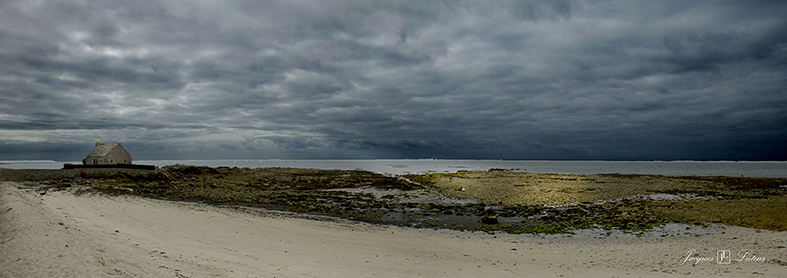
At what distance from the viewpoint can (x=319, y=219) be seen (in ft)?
57.6

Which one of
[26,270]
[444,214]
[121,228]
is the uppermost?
[26,270]

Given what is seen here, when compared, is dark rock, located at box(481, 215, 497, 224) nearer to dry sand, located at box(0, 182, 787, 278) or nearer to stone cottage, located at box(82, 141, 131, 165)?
dry sand, located at box(0, 182, 787, 278)

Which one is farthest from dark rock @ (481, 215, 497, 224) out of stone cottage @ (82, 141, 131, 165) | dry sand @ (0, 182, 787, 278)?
stone cottage @ (82, 141, 131, 165)

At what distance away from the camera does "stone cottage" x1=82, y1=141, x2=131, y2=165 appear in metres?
44.2

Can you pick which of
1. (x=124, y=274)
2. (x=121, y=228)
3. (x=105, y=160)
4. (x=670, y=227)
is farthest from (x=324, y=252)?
(x=105, y=160)

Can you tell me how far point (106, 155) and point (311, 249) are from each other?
164 ft

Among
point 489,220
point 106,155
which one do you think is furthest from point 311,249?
point 106,155

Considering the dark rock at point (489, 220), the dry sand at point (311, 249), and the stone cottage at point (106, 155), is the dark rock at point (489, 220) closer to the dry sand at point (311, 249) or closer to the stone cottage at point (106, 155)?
the dry sand at point (311, 249)

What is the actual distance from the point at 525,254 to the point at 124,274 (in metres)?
10.9

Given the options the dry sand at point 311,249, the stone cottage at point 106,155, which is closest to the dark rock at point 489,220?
the dry sand at point 311,249

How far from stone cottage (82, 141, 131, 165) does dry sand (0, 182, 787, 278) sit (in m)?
38.0

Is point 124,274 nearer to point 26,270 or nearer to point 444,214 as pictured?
point 26,270

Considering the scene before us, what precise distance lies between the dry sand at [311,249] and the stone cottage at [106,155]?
3804 centimetres

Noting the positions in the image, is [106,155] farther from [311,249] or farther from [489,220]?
[489,220]
